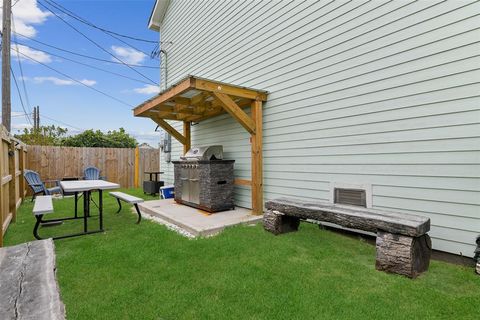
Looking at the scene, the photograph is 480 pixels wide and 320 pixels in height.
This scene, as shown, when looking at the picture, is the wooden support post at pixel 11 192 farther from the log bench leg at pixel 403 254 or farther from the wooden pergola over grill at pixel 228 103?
the log bench leg at pixel 403 254

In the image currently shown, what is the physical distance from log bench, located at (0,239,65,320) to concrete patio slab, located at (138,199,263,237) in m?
2.22

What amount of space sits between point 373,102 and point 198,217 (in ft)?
11.1

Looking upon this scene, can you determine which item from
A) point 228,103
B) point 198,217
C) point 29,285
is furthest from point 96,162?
point 29,285

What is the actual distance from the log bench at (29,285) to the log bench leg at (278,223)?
8.59 feet

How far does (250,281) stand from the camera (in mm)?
2418

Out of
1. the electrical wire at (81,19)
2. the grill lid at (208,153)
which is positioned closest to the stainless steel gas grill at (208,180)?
the grill lid at (208,153)

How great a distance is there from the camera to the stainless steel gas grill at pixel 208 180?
16.9 feet

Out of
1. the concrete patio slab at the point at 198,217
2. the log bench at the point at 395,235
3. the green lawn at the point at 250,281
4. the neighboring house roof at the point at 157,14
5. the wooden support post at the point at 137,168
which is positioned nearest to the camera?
the green lawn at the point at 250,281

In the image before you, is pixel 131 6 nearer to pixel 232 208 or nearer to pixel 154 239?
pixel 232 208

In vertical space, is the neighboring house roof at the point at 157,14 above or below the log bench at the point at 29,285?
above

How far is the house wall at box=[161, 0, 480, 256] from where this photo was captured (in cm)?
266

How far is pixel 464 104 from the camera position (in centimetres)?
263

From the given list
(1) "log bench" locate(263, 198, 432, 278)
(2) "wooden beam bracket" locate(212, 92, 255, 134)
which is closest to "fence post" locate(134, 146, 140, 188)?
(2) "wooden beam bracket" locate(212, 92, 255, 134)

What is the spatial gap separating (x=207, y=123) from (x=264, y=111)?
2174mm
